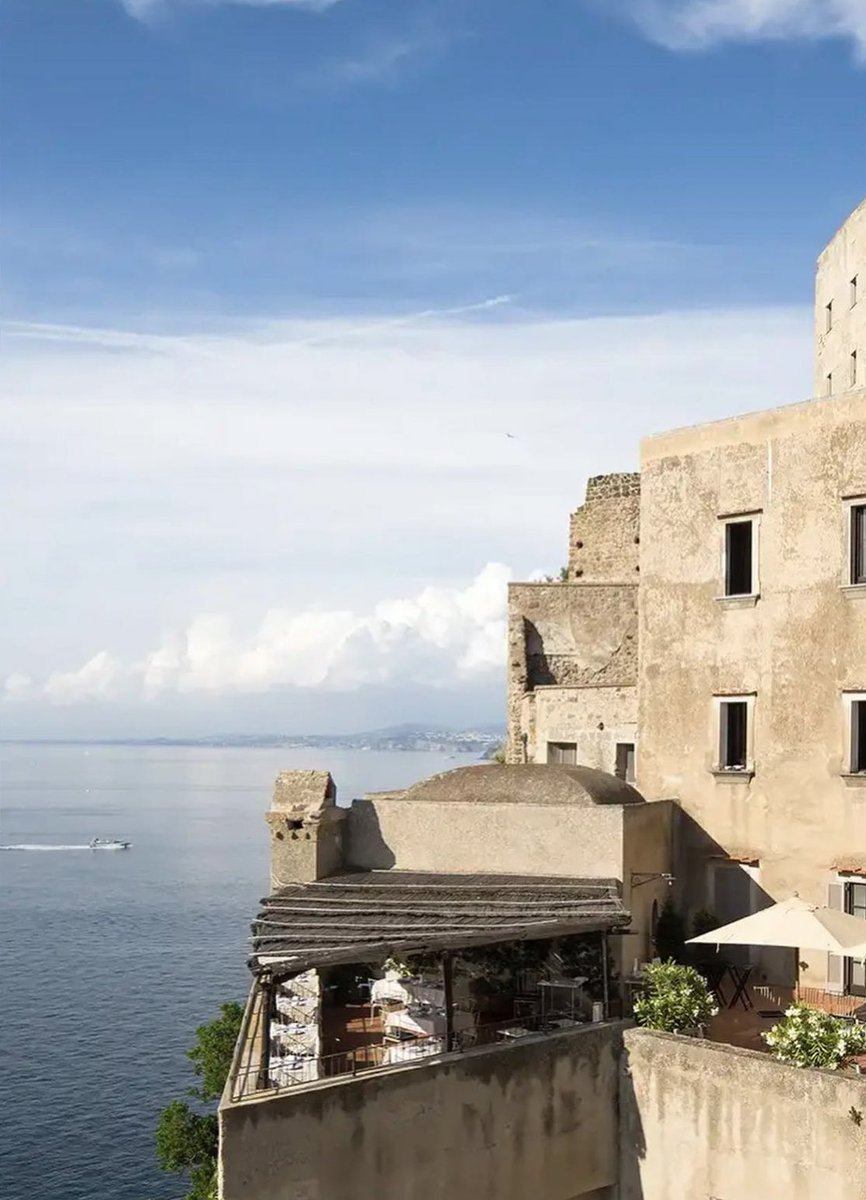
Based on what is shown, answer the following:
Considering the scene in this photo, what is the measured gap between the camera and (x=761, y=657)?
Result: 26.6 m

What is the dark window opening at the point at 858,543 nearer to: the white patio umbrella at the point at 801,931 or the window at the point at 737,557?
the window at the point at 737,557

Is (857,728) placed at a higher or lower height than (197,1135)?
higher

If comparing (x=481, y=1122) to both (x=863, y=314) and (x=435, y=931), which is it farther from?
(x=863, y=314)

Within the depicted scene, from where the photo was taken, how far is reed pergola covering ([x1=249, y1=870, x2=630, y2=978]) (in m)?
19.0

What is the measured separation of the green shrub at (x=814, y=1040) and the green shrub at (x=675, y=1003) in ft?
6.20

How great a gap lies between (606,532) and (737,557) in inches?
461

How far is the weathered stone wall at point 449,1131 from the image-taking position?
56.7ft

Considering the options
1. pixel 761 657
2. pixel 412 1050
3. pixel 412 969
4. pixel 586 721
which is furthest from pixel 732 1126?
pixel 586 721

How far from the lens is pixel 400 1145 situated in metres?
18.8

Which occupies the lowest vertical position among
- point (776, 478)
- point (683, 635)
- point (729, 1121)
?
point (729, 1121)

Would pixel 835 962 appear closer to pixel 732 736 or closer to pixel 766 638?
pixel 732 736

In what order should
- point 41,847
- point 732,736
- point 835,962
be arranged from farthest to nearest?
1. point 41,847
2. point 732,736
3. point 835,962

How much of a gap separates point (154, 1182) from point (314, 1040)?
3254cm

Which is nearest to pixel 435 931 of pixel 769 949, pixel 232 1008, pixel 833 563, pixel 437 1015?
pixel 437 1015
